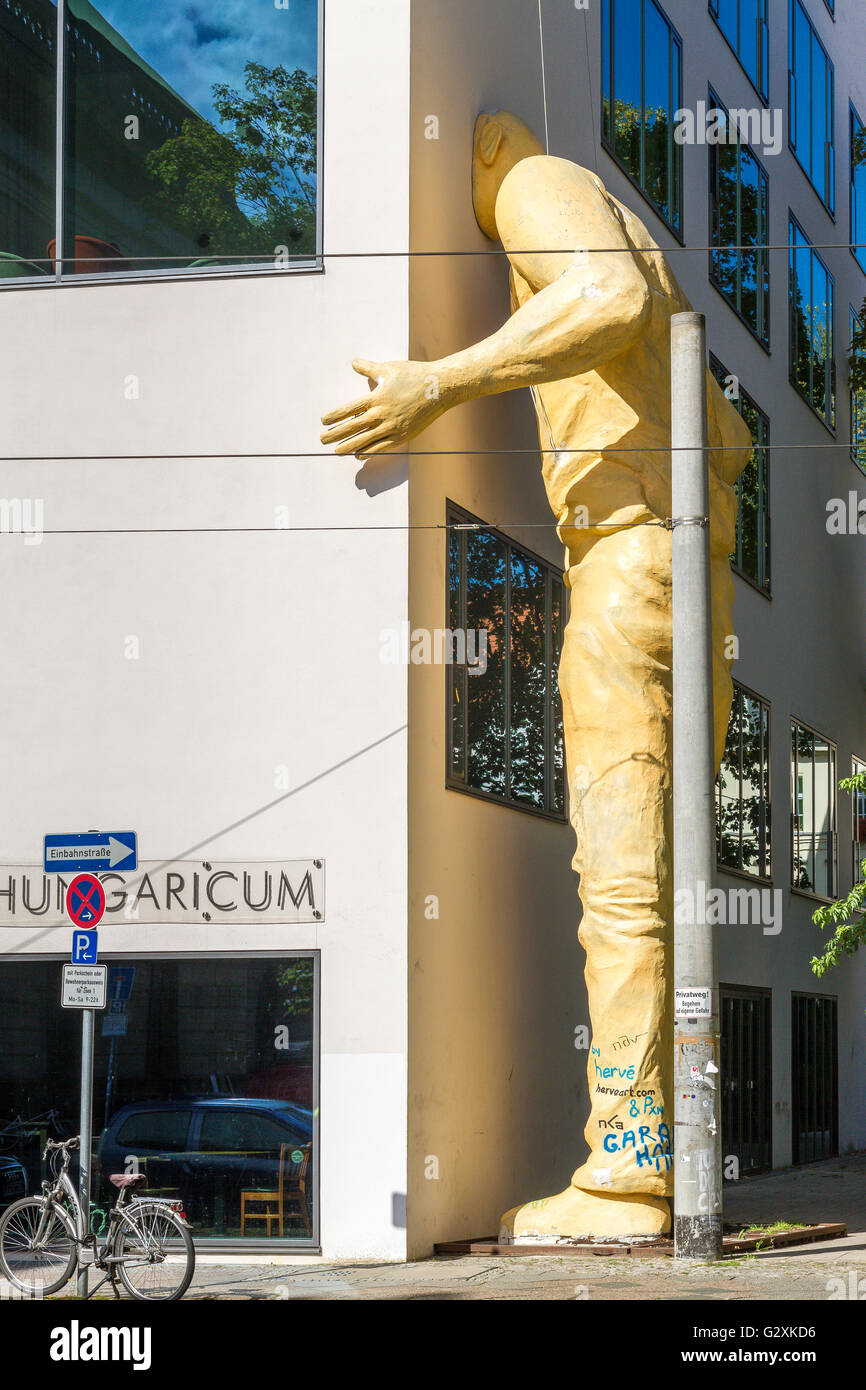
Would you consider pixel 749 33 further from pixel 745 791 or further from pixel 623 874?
pixel 623 874

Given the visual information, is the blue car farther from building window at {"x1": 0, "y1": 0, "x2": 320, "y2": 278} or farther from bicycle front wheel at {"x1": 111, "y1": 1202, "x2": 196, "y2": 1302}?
building window at {"x1": 0, "y1": 0, "x2": 320, "y2": 278}

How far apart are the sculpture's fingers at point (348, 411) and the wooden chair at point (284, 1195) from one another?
5.65m

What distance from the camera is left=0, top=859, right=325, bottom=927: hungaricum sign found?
48.8 feet

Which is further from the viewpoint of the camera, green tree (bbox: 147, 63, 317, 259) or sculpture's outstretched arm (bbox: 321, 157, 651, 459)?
green tree (bbox: 147, 63, 317, 259)

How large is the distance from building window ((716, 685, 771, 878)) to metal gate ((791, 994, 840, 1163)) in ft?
9.36

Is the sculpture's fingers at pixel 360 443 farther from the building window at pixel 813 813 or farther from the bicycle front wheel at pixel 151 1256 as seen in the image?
the building window at pixel 813 813

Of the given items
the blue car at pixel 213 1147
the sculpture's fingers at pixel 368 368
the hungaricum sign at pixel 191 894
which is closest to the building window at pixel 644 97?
the sculpture's fingers at pixel 368 368

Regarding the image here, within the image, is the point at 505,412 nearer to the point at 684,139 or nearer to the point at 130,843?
the point at 130,843

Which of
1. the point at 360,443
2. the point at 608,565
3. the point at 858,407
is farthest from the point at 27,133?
the point at 858,407

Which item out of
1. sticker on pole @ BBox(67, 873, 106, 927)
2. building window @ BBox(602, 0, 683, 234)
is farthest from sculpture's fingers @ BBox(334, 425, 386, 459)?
building window @ BBox(602, 0, 683, 234)

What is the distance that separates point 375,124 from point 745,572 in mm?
11910

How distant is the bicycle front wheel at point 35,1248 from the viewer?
1209 cm

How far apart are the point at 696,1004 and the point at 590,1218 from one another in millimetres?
2050

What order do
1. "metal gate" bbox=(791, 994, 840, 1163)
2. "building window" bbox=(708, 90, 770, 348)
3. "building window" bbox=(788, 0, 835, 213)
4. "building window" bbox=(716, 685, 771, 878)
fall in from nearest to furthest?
"building window" bbox=(716, 685, 771, 878) → "building window" bbox=(708, 90, 770, 348) → "metal gate" bbox=(791, 994, 840, 1163) → "building window" bbox=(788, 0, 835, 213)
